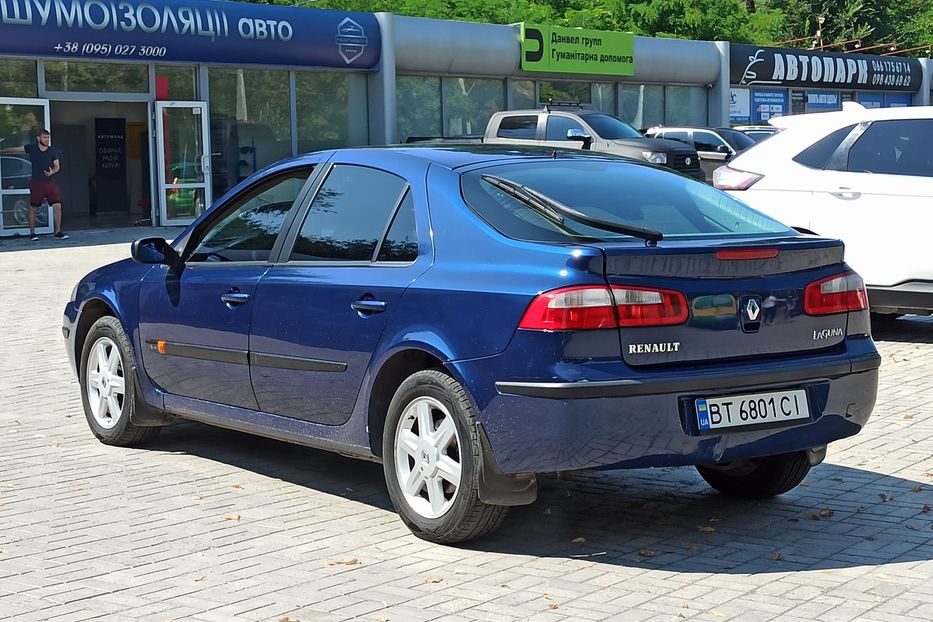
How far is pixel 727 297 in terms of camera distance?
5.10 m

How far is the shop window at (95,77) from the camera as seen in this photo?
80.6 feet

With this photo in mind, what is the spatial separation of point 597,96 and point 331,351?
31.8 meters

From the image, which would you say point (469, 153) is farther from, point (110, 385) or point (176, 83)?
point (176, 83)

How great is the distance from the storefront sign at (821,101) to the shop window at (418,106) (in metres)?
16.8

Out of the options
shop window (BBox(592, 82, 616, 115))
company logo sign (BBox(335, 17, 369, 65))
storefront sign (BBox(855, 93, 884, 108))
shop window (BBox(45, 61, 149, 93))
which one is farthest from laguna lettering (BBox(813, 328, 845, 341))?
storefront sign (BBox(855, 93, 884, 108))

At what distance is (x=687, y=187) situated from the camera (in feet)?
20.1

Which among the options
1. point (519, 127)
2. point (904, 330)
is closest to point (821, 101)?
point (519, 127)

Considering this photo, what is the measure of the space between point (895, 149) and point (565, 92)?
2530 cm

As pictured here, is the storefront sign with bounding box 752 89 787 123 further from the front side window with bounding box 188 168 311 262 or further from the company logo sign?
the front side window with bounding box 188 168 311 262

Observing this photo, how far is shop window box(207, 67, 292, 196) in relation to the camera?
27.5 meters

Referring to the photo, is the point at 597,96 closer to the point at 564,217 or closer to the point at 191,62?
the point at 191,62

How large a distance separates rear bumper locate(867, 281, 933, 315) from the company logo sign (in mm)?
19675

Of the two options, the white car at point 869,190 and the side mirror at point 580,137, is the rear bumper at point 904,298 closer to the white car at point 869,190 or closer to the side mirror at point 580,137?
the white car at point 869,190

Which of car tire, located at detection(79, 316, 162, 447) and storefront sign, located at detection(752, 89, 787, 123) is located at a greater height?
storefront sign, located at detection(752, 89, 787, 123)
